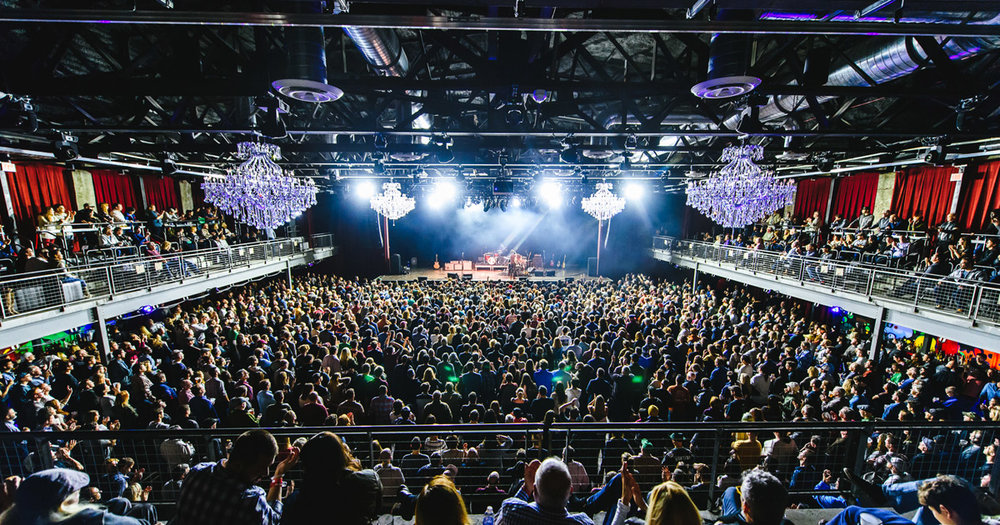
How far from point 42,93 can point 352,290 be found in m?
11.1

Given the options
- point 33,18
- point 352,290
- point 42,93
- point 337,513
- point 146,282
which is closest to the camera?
point 337,513

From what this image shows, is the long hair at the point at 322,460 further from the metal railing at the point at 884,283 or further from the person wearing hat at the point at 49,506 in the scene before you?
the metal railing at the point at 884,283

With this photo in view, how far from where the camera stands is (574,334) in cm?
1020

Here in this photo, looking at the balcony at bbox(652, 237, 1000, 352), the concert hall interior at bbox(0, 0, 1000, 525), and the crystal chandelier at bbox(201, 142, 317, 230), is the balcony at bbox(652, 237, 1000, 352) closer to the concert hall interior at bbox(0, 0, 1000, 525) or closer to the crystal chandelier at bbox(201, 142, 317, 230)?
the concert hall interior at bbox(0, 0, 1000, 525)

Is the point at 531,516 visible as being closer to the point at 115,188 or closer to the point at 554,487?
the point at 554,487

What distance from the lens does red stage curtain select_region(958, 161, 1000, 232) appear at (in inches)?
375

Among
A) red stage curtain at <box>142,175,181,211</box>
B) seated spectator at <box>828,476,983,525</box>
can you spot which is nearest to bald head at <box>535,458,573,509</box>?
seated spectator at <box>828,476,983,525</box>

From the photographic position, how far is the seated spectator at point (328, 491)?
198cm

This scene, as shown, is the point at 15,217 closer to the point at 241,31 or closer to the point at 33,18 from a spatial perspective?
the point at 241,31

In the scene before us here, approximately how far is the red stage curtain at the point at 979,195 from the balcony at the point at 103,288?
20362 millimetres

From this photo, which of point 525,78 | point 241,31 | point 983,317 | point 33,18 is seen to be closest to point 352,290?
point 241,31

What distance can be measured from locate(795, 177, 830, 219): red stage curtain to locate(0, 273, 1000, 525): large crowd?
7.05 metres

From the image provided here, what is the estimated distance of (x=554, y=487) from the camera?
2.08 m

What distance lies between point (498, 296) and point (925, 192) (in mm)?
13090
